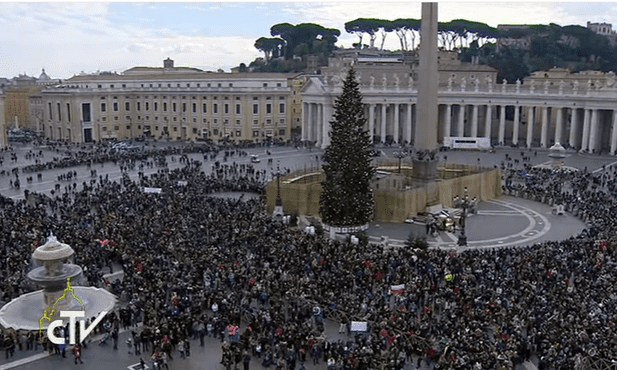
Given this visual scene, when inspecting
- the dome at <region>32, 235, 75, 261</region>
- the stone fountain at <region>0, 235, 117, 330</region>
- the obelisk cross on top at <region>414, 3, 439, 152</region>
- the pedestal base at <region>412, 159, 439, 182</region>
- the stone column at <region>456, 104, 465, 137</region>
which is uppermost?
the obelisk cross on top at <region>414, 3, 439, 152</region>

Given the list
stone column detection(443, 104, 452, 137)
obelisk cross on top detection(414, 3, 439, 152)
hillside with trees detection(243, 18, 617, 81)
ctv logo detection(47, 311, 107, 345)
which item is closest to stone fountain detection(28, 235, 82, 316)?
ctv logo detection(47, 311, 107, 345)

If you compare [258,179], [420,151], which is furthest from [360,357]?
[258,179]

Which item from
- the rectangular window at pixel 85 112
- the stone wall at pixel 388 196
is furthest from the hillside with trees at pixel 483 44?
the stone wall at pixel 388 196

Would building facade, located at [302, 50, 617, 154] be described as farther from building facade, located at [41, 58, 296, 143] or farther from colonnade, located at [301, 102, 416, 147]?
building facade, located at [41, 58, 296, 143]

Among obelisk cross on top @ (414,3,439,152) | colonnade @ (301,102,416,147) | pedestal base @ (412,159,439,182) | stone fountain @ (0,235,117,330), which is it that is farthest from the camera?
colonnade @ (301,102,416,147)

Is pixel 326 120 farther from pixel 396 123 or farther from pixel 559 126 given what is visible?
pixel 559 126

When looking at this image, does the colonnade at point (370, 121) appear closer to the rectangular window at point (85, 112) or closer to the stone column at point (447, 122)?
the stone column at point (447, 122)

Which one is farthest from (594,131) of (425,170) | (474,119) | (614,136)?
(425,170)
